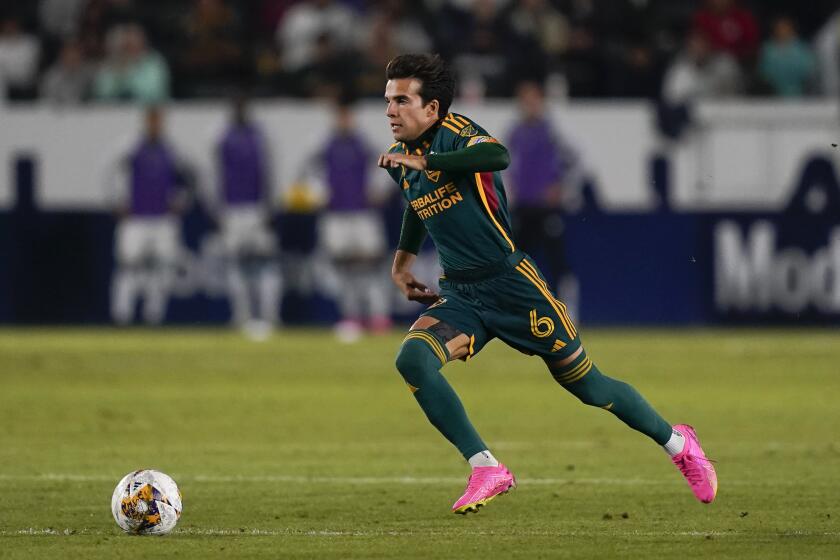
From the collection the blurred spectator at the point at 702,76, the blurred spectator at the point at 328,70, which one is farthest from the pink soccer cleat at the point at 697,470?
the blurred spectator at the point at 702,76

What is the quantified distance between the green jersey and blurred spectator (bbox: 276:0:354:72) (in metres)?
14.2

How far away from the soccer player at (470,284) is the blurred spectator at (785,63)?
14.9 metres

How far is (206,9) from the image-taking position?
22.4m

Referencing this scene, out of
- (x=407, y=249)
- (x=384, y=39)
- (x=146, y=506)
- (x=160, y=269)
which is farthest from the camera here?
(x=384, y=39)

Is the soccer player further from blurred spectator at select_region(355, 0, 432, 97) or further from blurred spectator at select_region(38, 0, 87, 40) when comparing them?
blurred spectator at select_region(38, 0, 87, 40)

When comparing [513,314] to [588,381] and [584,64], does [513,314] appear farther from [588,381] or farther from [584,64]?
[584,64]

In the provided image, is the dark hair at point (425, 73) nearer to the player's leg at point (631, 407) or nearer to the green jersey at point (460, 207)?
the green jersey at point (460, 207)

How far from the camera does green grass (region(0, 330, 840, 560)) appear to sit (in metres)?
7.17

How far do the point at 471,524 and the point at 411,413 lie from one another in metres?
5.28

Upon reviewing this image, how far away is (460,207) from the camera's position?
781cm

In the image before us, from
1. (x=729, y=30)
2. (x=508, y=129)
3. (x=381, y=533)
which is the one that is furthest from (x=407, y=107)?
(x=729, y=30)

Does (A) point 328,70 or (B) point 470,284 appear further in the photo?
(A) point 328,70

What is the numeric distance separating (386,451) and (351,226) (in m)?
9.90

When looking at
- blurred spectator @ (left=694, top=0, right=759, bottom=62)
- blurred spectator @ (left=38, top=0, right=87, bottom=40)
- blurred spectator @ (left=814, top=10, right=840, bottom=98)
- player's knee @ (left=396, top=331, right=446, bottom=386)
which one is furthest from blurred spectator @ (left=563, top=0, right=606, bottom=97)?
player's knee @ (left=396, top=331, right=446, bottom=386)
